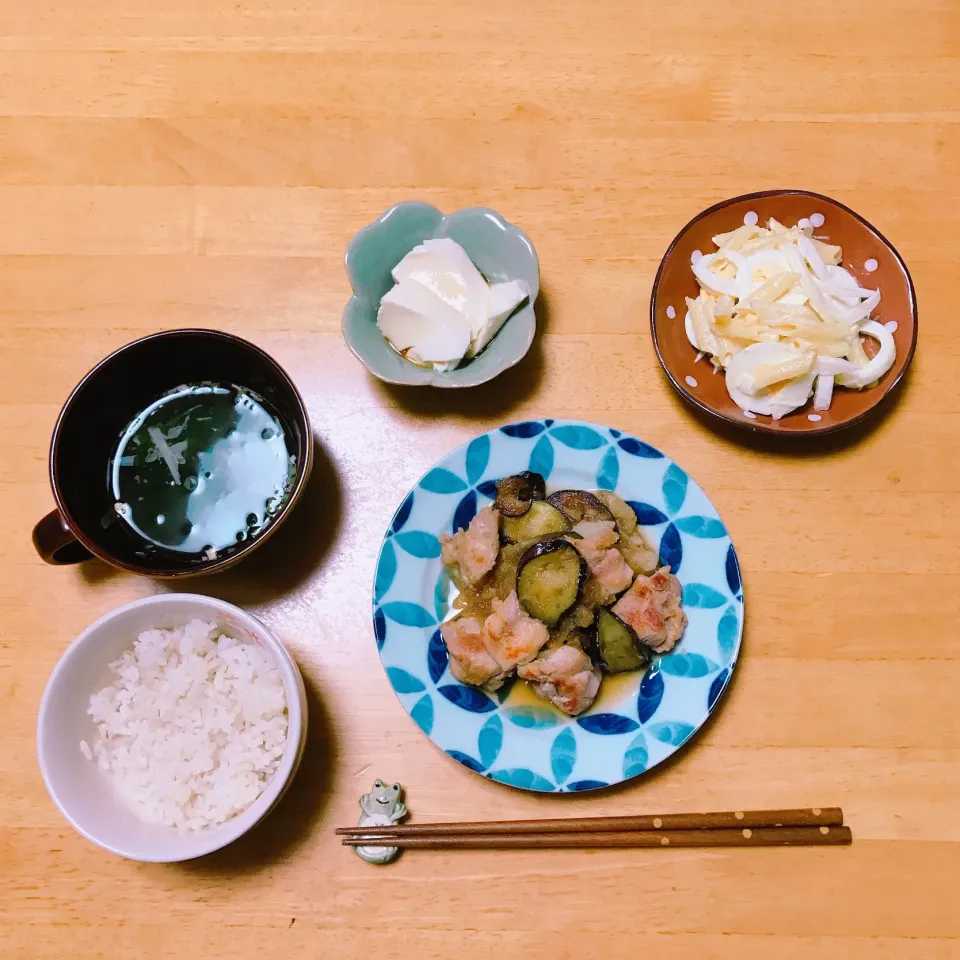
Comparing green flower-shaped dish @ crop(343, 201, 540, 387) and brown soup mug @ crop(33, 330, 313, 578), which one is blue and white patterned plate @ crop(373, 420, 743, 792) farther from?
brown soup mug @ crop(33, 330, 313, 578)

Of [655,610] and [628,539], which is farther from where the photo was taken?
[628,539]

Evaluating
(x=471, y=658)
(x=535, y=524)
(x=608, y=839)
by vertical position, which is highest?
(x=535, y=524)

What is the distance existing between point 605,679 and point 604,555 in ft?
0.96

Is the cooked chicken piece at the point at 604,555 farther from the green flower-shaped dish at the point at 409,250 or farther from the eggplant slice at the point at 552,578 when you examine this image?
the green flower-shaped dish at the point at 409,250

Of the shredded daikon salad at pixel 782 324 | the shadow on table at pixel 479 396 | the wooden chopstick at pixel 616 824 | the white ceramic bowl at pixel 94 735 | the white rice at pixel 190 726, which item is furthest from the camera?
the shadow on table at pixel 479 396

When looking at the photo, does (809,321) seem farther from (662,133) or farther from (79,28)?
(79,28)

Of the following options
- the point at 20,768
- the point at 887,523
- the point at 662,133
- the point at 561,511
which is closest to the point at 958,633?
the point at 887,523

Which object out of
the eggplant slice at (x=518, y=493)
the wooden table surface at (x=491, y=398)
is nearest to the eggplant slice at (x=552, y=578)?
the eggplant slice at (x=518, y=493)

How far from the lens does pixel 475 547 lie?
178 cm

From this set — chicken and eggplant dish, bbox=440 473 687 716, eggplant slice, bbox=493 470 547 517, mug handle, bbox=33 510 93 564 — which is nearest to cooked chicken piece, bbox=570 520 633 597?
chicken and eggplant dish, bbox=440 473 687 716

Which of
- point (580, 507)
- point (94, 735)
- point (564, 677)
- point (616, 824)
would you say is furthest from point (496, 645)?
point (94, 735)

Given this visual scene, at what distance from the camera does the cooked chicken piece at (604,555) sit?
1788 millimetres

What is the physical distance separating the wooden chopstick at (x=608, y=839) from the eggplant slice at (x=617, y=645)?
14.2 inches

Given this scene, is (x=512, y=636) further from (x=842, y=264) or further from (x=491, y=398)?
(x=842, y=264)
